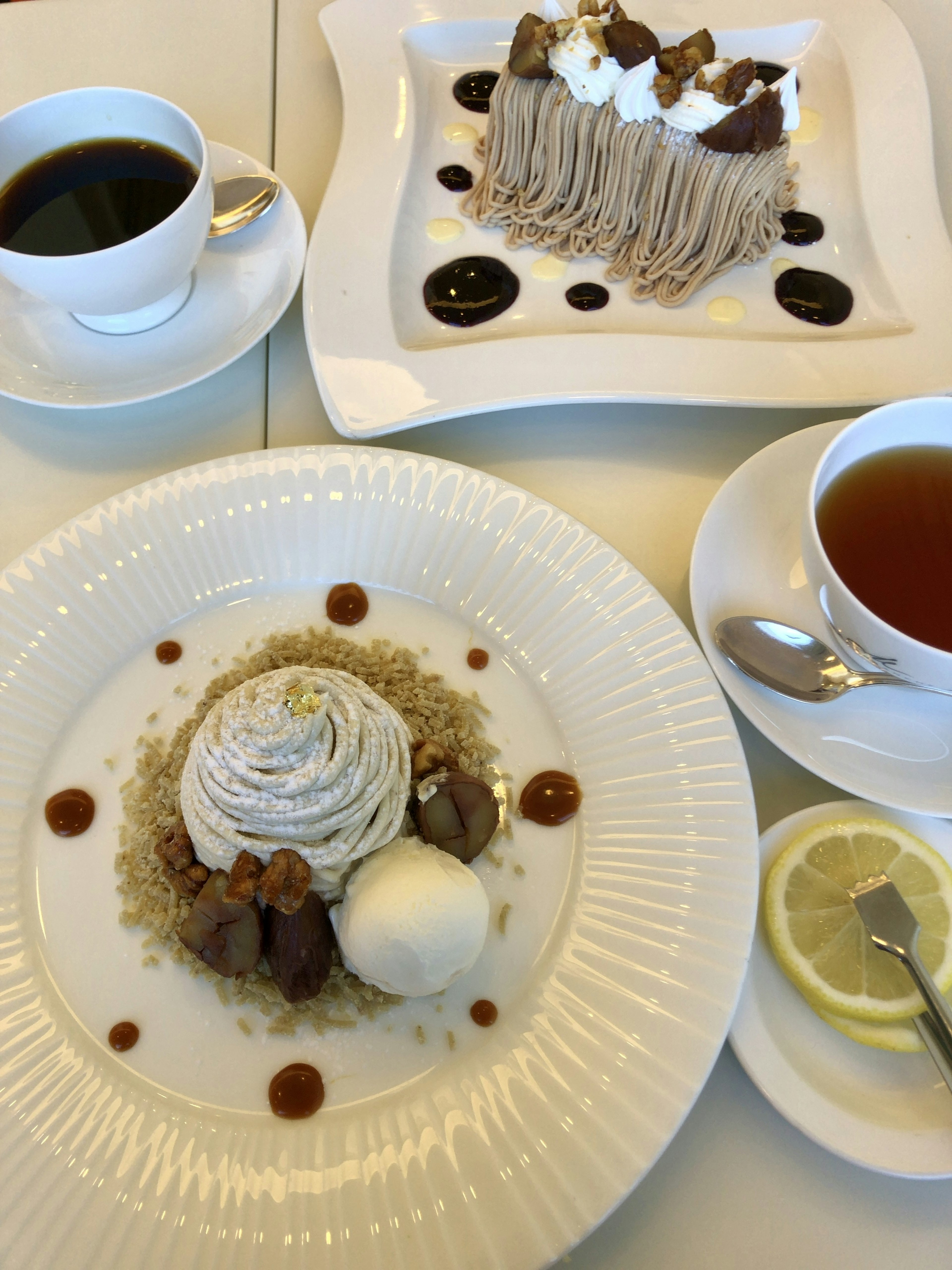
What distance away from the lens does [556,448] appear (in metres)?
1.31

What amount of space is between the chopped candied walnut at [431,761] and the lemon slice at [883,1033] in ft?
1.63

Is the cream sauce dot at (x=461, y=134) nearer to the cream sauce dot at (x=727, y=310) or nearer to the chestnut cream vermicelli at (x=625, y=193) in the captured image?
the chestnut cream vermicelli at (x=625, y=193)

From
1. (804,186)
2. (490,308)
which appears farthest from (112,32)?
(804,186)

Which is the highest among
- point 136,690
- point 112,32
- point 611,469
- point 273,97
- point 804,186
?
point 112,32

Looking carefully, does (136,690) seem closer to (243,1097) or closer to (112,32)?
(243,1097)

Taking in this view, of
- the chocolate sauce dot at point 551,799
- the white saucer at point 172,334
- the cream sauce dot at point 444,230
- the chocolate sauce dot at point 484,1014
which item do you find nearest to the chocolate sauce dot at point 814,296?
the cream sauce dot at point 444,230

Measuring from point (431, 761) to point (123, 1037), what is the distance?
47cm

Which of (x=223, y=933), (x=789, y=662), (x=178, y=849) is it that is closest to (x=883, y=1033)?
(x=789, y=662)

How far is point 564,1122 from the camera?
2.60ft

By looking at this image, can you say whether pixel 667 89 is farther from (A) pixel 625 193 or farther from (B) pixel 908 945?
(B) pixel 908 945

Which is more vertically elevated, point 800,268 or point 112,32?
point 112,32

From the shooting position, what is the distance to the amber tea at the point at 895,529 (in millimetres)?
950

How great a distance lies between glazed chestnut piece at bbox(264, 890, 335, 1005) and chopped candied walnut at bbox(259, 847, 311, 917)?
0.05ft

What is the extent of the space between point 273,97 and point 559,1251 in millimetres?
2023
